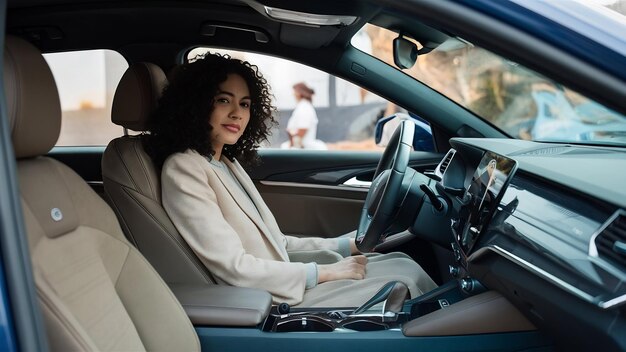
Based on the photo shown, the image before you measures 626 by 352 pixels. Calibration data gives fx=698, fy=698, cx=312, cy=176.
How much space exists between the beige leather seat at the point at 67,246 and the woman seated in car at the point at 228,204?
41 centimetres

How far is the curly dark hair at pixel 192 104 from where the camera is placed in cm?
216

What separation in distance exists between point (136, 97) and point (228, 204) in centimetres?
44

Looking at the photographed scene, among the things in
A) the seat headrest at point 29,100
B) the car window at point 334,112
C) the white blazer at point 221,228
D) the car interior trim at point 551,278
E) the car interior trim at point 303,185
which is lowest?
the car window at point 334,112

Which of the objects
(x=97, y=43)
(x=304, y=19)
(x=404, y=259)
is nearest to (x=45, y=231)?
(x=304, y=19)

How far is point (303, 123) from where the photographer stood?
5.89m

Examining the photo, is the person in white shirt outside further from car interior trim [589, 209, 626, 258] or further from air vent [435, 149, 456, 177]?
car interior trim [589, 209, 626, 258]

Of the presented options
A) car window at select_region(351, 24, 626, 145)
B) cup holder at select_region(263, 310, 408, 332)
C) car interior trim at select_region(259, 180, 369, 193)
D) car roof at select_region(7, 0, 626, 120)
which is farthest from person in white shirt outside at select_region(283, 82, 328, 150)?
cup holder at select_region(263, 310, 408, 332)

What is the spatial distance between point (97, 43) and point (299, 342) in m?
1.71

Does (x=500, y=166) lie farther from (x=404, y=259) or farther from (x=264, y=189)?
(x=264, y=189)

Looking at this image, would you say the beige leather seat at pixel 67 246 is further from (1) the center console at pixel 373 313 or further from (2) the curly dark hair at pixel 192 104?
(2) the curly dark hair at pixel 192 104

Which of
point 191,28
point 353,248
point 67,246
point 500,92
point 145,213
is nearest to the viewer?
point 67,246

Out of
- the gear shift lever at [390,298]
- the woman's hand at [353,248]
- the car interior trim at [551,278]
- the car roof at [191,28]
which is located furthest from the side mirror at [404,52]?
the car interior trim at [551,278]

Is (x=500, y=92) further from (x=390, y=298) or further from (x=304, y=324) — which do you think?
(x=304, y=324)

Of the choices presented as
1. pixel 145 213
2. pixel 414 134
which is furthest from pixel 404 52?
A: pixel 145 213
